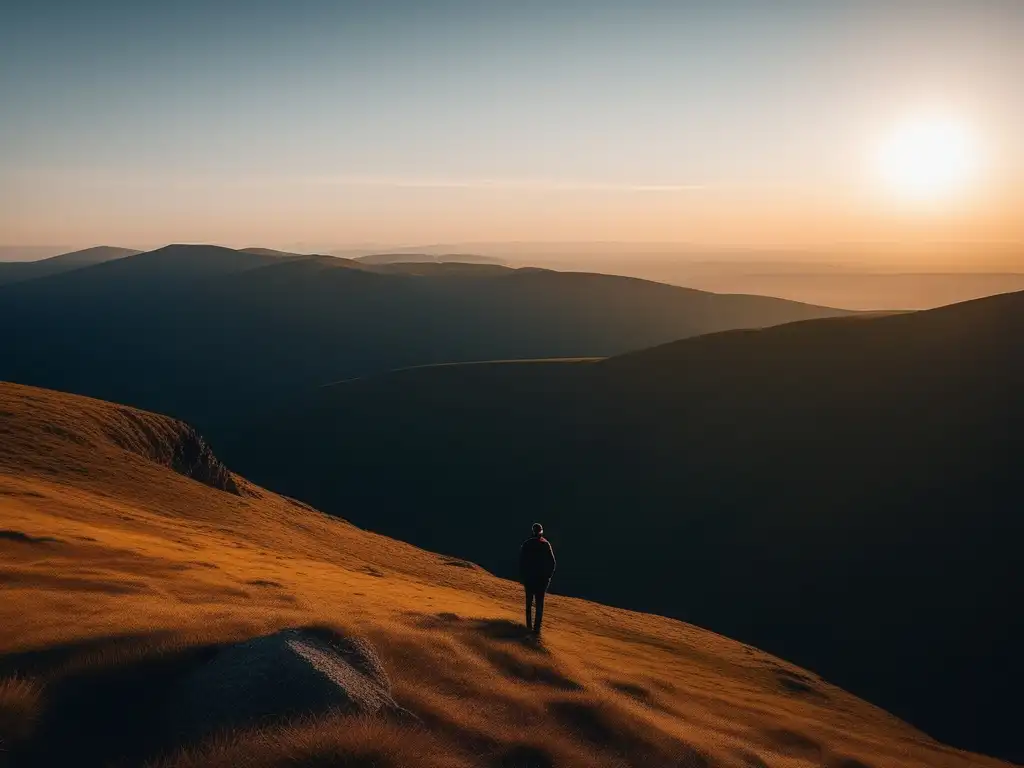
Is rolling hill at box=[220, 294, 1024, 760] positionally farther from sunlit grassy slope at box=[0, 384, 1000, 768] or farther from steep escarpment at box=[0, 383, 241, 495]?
steep escarpment at box=[0, 383, 241, 495]

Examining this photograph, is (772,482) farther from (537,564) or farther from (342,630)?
(342,630)

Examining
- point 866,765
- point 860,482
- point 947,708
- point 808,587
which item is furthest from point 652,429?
point 866,765

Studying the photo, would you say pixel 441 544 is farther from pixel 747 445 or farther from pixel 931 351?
pixel 931 351

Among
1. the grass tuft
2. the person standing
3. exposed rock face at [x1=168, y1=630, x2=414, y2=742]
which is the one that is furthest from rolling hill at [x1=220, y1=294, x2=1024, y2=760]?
the grass tuft

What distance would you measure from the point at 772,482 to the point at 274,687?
62916 mm

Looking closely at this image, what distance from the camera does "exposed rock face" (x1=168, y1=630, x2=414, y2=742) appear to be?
7164mm

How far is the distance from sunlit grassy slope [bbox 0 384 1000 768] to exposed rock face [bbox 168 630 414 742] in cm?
38

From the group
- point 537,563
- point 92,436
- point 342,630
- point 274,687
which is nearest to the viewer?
point 274,687

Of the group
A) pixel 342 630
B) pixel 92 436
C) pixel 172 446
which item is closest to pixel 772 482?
pixel 172 446

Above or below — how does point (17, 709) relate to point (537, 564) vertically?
above

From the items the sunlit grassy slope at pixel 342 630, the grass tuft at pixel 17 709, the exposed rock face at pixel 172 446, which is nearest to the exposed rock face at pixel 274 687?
the sunlit grassy slope at pixel 342 630

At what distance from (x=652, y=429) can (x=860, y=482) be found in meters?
25.7

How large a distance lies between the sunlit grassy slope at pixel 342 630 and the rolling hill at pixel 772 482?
2158 cm

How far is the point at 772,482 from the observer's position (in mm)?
63781
